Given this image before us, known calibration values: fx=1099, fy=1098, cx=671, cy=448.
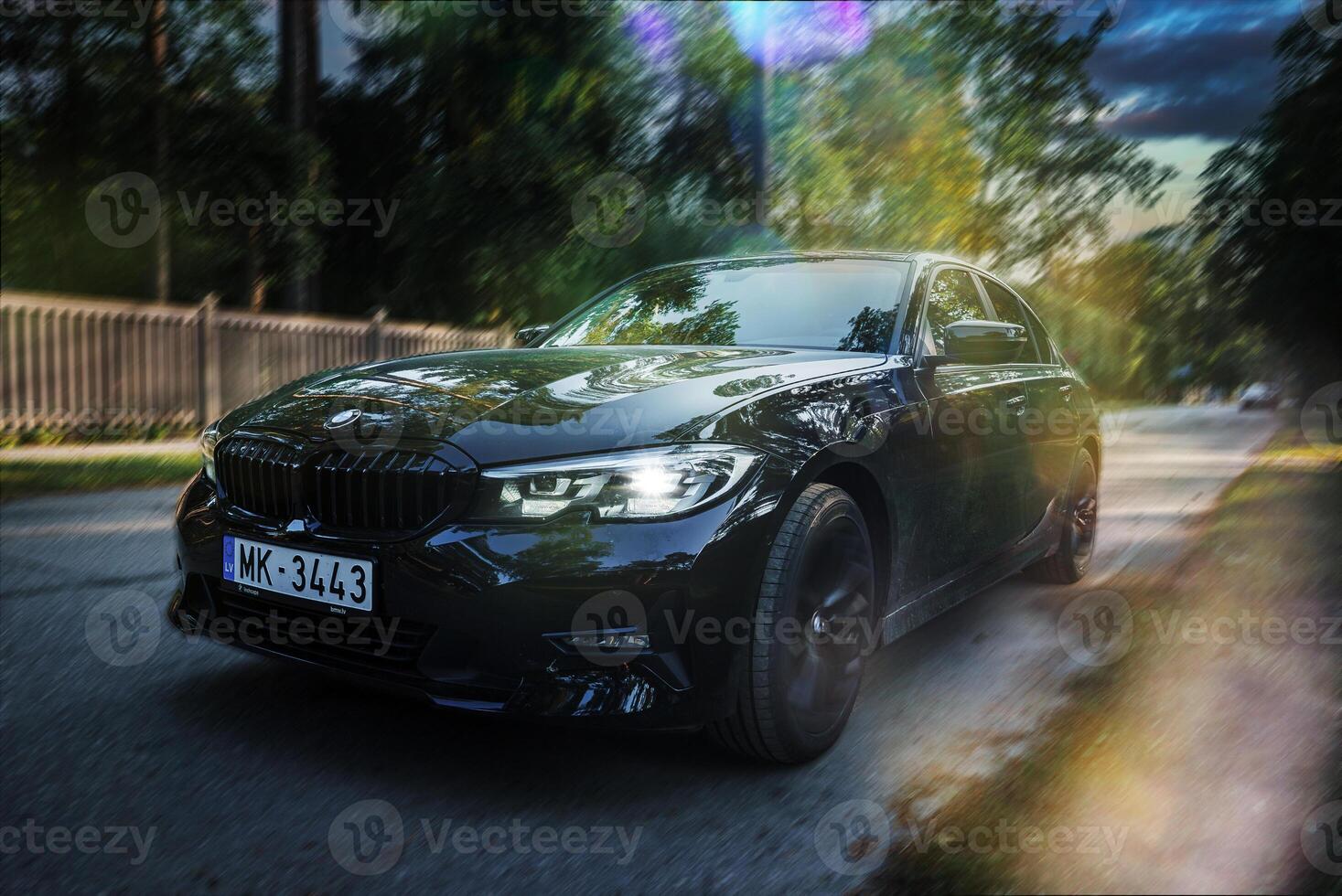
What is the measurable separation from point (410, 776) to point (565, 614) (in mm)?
723

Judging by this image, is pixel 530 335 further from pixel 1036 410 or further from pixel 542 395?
pixel 1036 410

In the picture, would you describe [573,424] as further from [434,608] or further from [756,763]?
[756,763]

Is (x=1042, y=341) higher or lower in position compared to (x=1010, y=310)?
lower

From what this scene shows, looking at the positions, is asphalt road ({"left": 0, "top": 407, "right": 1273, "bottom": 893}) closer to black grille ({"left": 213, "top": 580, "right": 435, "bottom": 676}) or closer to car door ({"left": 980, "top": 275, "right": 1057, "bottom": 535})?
black grille ({"left": 213, "top": 580, "right": 435, "bottom": 676})

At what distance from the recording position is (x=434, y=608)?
267cm

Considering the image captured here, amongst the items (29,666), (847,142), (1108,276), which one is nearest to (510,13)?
(847,142)

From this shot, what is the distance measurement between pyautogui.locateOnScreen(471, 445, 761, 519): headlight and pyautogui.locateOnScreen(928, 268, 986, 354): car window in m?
1.74

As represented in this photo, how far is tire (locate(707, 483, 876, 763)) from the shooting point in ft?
9.38

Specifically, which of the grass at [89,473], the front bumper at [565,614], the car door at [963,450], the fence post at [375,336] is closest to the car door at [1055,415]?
the car door at [963,450]

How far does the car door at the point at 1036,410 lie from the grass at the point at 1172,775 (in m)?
0.69

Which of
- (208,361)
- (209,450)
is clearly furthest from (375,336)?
(209,450)

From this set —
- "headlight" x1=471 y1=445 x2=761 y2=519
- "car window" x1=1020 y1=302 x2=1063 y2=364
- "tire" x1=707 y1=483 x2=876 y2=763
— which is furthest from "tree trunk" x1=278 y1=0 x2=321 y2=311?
"headlight" x1=471 y1=445 x2=761 y2=519

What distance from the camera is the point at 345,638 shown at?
2822mm

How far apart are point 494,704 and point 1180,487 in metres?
9.62
